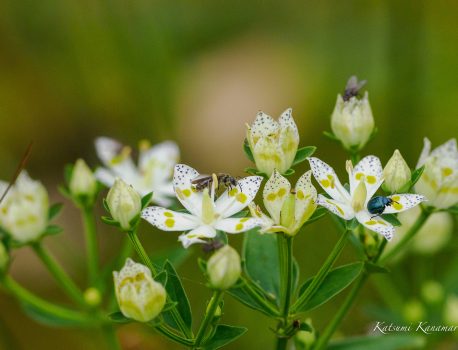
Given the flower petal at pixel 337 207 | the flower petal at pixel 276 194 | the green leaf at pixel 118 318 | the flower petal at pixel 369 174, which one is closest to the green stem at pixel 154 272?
the green leaf at pixel 118 318

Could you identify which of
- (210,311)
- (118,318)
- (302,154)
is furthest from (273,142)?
(118,318)

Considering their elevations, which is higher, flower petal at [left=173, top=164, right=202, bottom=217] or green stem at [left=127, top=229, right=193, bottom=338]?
flower petal at [left=173, top=164, right=202, bottom=217]

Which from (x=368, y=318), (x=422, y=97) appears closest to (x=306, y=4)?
(x=422, y=97)

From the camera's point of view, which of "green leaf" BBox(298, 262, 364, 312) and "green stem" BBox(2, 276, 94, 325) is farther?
"green stem" BBox(2, 276, 94, 325)

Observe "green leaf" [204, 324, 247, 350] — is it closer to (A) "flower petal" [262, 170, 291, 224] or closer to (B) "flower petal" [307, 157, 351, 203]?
(A) "flower petal" [262, 170, 291, 224]

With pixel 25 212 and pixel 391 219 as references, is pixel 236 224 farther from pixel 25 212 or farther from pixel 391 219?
pixel 25 212

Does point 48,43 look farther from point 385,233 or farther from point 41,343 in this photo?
point 385,233

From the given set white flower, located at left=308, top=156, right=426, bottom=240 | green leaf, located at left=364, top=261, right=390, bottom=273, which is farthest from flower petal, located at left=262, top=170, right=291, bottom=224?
green leaf, located at left=364, top=261, right=390, bottom=273
